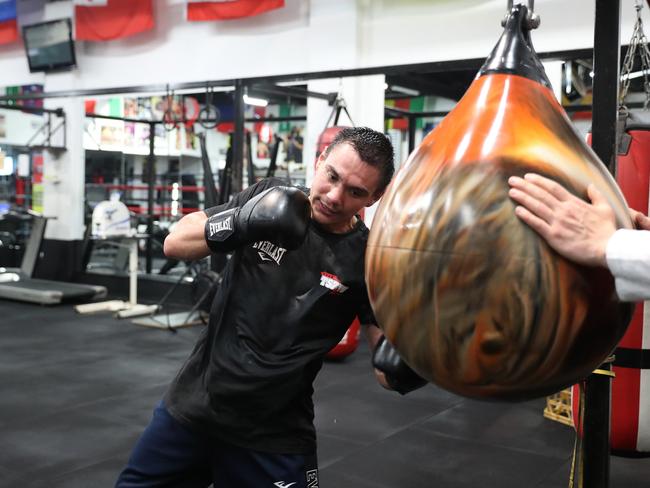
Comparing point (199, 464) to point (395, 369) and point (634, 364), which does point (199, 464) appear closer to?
point (395, 369)

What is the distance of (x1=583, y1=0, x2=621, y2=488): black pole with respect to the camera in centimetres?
142

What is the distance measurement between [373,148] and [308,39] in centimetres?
508

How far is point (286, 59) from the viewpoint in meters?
6.43

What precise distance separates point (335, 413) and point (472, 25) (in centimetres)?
329

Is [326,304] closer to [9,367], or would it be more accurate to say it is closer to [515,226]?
[515,226]

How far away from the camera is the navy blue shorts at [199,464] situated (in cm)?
158

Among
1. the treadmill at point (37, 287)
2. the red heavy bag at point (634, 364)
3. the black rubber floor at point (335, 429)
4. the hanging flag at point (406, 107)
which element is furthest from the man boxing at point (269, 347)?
the hanging flag at point (406, 107)

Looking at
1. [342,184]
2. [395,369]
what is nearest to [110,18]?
[342,184]

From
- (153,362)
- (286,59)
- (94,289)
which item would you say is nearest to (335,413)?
(153,362)

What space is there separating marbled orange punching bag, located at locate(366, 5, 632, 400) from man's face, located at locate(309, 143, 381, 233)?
1.71 ft

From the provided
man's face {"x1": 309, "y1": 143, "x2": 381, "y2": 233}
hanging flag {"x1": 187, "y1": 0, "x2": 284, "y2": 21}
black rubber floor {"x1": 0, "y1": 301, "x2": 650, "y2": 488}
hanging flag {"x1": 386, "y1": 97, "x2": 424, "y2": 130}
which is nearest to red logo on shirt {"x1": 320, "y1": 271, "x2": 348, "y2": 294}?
man's face {"x1": 309, "y1": 143, "x2": 381, "y2": 233}

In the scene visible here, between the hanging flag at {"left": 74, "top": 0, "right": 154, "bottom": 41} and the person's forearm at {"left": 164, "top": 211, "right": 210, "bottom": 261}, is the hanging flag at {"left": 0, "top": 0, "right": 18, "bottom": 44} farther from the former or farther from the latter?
the person's forearm at {"left": 164, "top": 211, "right": 210, "bottom": 261}

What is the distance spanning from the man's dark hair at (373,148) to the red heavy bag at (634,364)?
6.83 ft

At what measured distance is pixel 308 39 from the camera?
6293 mm
